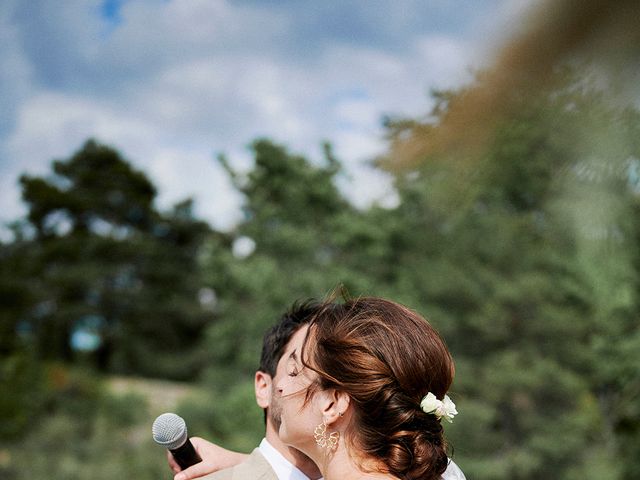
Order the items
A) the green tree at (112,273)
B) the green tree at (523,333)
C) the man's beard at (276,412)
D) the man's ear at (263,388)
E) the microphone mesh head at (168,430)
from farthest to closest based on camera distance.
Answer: the green tree at (112,273)
the green tree at (523,333)
the man's ear at (263,388)
the man's beard at (276,412)
the microphone mesh head at (168,430)

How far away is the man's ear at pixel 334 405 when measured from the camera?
173 cm

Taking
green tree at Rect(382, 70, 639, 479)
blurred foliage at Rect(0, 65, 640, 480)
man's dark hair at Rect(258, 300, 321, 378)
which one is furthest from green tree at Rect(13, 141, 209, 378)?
man's dark hair at Rect(258, 300, 321, 378)

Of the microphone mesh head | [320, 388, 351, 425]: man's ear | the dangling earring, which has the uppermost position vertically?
the microphone mesh head

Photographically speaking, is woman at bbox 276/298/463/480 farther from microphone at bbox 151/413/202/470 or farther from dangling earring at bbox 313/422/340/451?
microphone at bbox 151/413/202/470

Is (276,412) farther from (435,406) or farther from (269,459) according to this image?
(435,406)

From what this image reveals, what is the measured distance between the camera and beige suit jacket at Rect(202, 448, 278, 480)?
2.01 metres

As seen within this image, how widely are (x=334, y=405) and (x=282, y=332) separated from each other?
2.42 ft

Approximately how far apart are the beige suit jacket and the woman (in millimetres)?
321

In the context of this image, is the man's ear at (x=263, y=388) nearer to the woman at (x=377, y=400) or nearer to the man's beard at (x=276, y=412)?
the man's beard at (x=276, y=412)

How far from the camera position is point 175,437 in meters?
1.91

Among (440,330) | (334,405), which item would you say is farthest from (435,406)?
(440,330)

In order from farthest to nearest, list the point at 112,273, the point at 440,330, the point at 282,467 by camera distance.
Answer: the point at 112,273
the point at 440,330
the point at 282,467

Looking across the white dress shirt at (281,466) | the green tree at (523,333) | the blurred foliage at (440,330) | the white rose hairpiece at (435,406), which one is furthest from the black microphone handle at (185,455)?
the green tree at (523,333)

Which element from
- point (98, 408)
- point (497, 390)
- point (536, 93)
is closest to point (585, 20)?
point (536, 93)
